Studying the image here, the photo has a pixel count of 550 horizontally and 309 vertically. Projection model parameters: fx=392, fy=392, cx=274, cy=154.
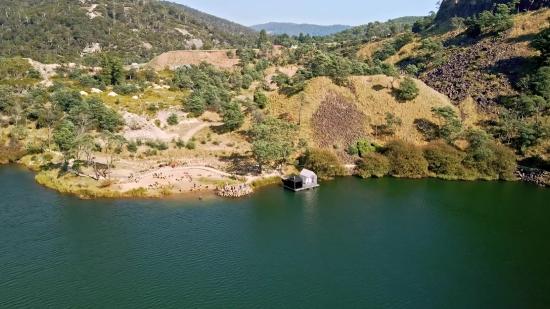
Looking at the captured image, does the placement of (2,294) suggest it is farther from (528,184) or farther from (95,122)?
(528,184)

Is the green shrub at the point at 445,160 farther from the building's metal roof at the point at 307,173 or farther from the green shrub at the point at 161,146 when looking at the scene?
the green shrub at the point at 161,146

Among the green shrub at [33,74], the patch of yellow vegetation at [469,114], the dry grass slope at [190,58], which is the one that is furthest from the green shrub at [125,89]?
the patch of yellow vegetation at [469,114]

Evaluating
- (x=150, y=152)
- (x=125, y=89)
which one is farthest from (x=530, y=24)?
(x=125, y=89)

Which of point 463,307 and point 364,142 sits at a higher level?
point 364,142

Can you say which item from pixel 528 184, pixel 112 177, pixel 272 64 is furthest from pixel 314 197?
pixel 272 64

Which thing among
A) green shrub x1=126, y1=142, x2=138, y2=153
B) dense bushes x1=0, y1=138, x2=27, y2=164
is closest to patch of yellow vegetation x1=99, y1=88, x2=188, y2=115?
green shrub x1=126, y1=142, x2=138, y2=153

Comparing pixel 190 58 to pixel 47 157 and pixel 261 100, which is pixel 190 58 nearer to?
pixel 261 100
